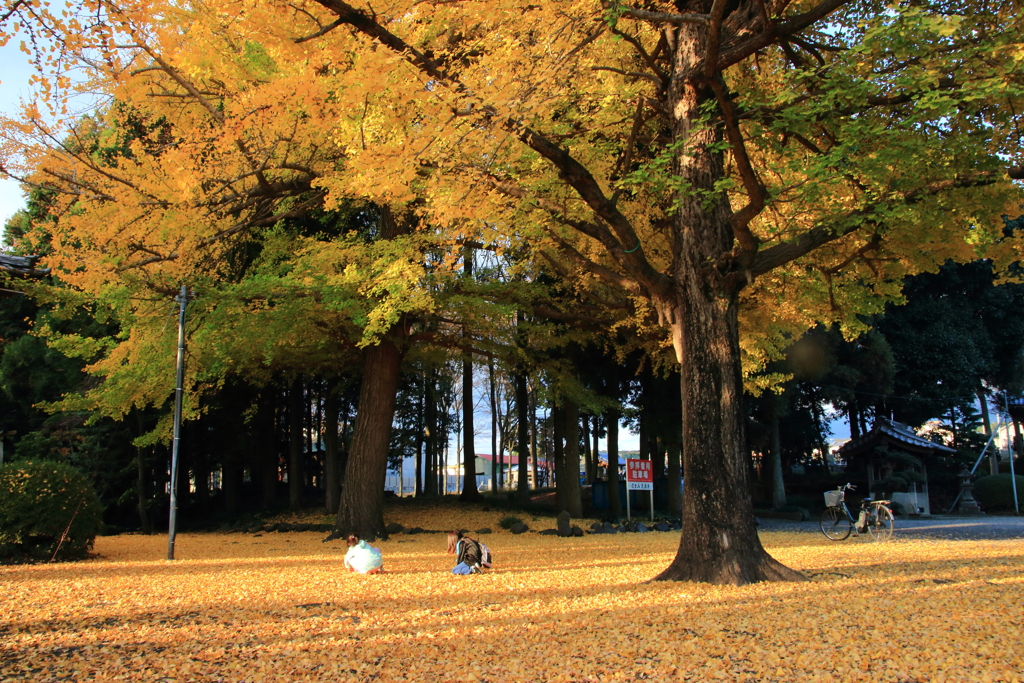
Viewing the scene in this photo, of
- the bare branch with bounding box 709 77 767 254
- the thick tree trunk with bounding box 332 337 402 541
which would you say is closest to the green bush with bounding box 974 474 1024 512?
the thick tree trunk with bounding box 332 337 402 541

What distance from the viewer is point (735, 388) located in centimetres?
769

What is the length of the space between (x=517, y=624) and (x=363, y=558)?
4009mm

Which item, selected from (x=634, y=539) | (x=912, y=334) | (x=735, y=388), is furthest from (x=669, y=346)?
(x=912, y=334)

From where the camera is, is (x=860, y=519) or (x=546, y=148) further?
(x=860, y=519)

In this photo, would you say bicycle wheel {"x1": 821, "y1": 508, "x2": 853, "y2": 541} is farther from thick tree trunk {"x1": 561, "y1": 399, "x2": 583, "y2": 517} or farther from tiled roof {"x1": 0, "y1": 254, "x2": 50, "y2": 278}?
tiled roof {"x1": 0, "y1": 254, "x2": 50, "y2": 278}

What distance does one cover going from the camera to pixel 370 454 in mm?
14016

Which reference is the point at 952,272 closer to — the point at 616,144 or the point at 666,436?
the point at 666,436

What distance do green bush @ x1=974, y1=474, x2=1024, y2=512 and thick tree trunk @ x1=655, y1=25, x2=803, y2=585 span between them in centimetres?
2467

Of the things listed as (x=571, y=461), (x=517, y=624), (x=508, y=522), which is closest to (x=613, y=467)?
(x=571, y=461)

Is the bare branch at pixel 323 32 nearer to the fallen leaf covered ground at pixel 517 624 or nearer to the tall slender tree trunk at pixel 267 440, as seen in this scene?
the fallen leaf covered ground at pixel 517 624

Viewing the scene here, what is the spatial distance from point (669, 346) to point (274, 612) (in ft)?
32.9

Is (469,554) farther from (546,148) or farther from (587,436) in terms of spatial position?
(587,436)

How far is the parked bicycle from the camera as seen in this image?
43.3ft

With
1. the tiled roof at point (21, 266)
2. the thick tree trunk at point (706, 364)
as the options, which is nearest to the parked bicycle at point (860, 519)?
the thick tree trunk at point (706, 364)
